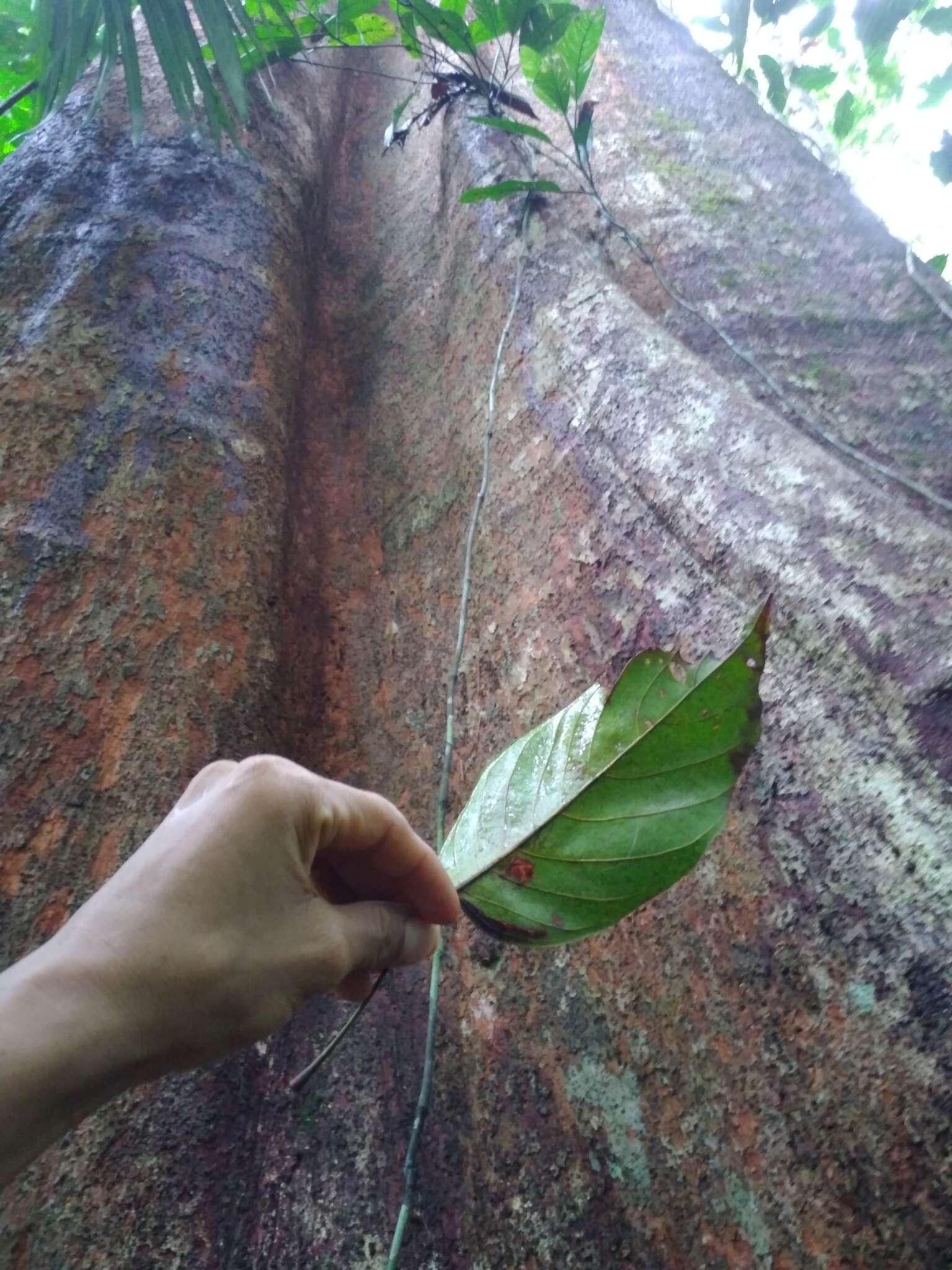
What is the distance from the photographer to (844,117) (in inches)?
99.2

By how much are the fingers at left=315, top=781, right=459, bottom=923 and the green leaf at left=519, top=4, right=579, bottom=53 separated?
1827 mm

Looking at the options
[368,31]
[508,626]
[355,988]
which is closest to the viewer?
[355,988]

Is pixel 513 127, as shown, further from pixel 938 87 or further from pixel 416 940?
pixel 416 940

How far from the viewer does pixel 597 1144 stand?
0.93m

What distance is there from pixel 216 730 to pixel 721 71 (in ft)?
7.26

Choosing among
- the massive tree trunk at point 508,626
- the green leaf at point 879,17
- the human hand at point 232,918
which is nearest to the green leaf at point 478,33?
the massive tree trunk at point 508,626

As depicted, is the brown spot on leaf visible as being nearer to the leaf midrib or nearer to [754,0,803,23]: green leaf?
the leaf midrib

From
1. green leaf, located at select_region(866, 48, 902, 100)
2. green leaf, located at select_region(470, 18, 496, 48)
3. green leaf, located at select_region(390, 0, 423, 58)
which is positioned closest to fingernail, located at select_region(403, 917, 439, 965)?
green leaf, located at select_region(470, 18, 496, 48)

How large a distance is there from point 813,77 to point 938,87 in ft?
1.65

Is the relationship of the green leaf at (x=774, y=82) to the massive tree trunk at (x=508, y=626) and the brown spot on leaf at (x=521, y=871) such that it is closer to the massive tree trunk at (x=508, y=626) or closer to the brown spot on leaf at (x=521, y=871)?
the massive tree trunk at (x=508, y=626)

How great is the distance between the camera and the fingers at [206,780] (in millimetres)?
786

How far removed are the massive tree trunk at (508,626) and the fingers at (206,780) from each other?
0.38 metres

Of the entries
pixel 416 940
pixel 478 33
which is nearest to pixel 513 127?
pixel 478 33

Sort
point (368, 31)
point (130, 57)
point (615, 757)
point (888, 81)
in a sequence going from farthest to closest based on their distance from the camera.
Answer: point (888, 81) → point (368, 31) → point (130, 57) → point (615, 757)
